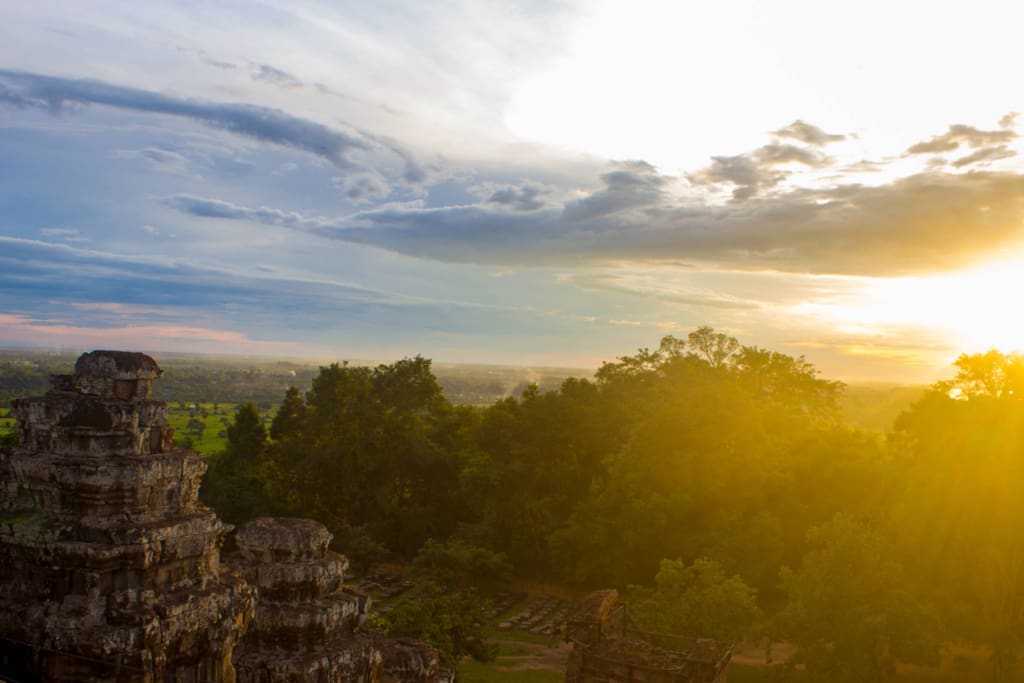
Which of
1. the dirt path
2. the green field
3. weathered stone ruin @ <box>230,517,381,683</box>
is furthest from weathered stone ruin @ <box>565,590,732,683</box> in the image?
the green field

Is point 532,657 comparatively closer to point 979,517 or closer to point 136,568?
point 979,517

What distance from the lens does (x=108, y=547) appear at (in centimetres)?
470

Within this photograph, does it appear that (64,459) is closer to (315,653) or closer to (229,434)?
(315,653)

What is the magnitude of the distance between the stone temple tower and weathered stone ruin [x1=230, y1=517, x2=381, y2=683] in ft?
0.60

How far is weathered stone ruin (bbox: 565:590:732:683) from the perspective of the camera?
1492 cm

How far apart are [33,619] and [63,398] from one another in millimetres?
1443

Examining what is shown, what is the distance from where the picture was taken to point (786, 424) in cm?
3691

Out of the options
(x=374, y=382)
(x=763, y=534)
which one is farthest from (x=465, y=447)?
(x=763, y=534)

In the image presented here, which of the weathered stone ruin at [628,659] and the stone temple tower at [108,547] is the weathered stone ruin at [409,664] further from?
the weathered stone ruin at [628,659]

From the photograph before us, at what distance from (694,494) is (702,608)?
12.0 m

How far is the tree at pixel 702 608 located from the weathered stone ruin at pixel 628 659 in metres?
3.13

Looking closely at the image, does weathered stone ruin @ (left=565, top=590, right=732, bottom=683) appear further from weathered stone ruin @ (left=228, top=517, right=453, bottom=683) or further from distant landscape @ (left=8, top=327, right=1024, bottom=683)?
weathered stone ruin @ (left=228, top=517, right=453, bottom=683)

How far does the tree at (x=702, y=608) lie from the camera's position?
19.5m

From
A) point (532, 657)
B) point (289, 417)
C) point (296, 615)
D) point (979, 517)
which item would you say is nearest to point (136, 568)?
point (296, 615)
